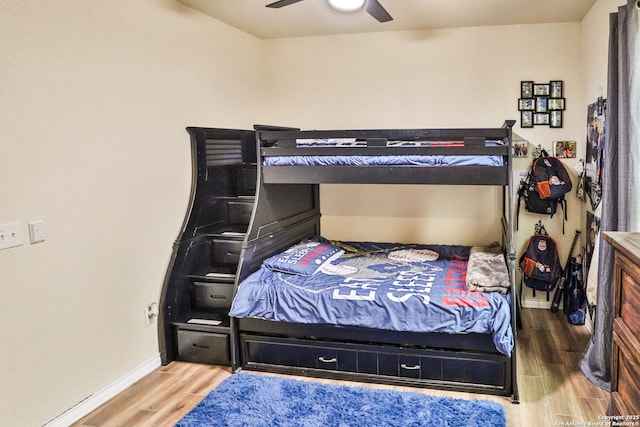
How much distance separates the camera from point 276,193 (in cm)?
375

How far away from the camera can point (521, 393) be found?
9.55ft

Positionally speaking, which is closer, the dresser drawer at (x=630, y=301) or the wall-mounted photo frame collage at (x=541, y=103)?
the dresser drawer at (x=630, y=301)

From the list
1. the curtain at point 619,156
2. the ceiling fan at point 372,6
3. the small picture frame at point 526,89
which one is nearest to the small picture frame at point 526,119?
the small picture frame at point 526,89

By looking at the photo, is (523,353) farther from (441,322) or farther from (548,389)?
(441,322)

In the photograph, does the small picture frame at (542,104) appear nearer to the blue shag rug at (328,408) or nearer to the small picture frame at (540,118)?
the small picture frame at (540,118)

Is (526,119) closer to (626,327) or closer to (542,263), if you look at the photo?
(542,263)

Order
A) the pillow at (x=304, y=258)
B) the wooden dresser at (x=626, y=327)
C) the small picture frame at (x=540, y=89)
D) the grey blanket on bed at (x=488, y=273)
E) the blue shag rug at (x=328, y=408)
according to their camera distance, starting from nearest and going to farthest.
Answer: the wooden dresser at (x=626, y=327)
the blue shag rug at (x=328, y=408)
the grey blanket on bed at (x=488, y=273)
the pillow at (x=304, y=258)
the small picture frame at (x=540, y=89)

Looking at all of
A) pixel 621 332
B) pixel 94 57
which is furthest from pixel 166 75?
pixel 621 332

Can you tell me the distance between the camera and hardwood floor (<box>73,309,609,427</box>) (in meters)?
2.69

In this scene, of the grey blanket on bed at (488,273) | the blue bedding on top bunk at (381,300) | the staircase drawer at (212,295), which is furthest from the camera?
the staircase drawer at (212,295)

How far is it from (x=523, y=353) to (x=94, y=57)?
3.13 meters

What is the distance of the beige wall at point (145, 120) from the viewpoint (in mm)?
2455

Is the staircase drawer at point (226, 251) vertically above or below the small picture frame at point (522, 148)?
below

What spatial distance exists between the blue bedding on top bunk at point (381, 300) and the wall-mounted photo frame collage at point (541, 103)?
1.45 m
